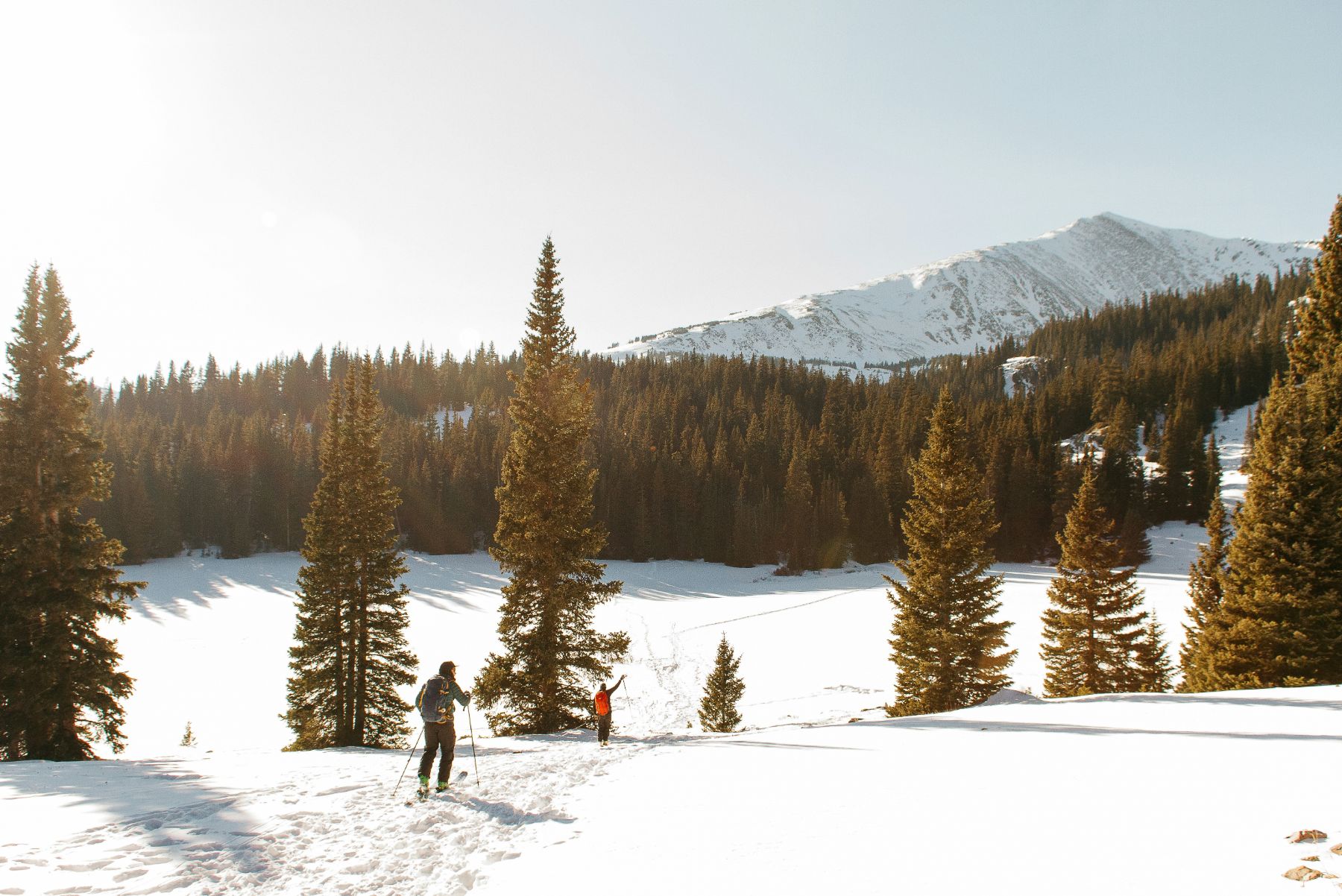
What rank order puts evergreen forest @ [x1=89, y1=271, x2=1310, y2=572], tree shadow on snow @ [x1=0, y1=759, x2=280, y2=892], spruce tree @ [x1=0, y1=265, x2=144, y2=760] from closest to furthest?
tree shadow on snow @ [x1=0, y1=759, x2=280, y2=892] → spruce tree @ [x1=0, y1=265, x2=144, y2=760] → evergreen forest @ [x1=89, y1=271, x2=1310, y2=572]

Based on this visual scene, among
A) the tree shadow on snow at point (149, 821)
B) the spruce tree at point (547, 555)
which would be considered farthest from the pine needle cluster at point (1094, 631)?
the tree shadow on snow at point (149, 821)

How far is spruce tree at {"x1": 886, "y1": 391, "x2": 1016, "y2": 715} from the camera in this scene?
22.9 meters

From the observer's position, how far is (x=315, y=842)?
815 cm

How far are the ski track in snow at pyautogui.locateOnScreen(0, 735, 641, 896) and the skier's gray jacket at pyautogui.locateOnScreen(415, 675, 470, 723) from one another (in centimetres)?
114

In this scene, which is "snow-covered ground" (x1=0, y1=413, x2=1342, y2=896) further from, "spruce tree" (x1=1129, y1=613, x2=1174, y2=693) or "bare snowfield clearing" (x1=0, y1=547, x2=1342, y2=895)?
"spruce tree" (x1=1129, y1=613, x2=1174, y2=693)

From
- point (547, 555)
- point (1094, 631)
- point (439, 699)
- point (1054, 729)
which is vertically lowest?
point (1094, 631)

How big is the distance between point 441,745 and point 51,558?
47.2 feet

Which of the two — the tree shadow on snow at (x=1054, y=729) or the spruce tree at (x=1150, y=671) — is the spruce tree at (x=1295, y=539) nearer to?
the spruce tree at (x=1150, y=671)

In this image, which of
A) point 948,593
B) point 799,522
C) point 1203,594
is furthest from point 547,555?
point 799,522

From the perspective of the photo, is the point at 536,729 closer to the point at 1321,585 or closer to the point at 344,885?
the point at 344,885

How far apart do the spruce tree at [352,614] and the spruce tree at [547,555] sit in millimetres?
5705

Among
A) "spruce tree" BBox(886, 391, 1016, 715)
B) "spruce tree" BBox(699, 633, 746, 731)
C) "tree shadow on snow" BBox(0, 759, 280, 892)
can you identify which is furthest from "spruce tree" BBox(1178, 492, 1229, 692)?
"tree shadow on snow" BBox(0, 759, 280, 892)

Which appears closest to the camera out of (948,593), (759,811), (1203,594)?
(759,811)

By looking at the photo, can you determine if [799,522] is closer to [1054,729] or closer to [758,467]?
[758,467]
